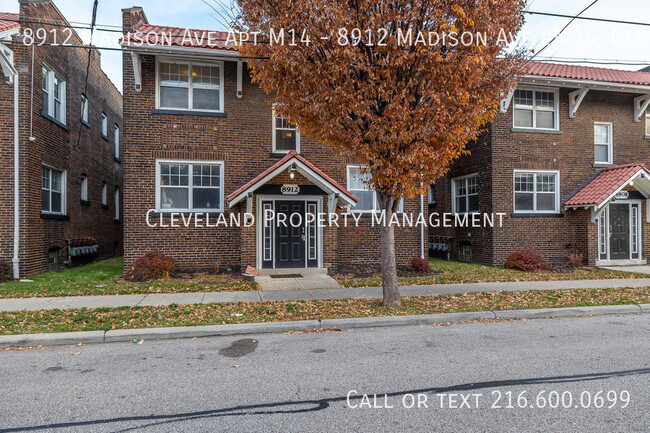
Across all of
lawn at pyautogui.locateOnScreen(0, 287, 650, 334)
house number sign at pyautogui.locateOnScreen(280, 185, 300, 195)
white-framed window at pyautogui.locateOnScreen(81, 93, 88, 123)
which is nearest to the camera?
lawn at pyautogui.locateOnScreen(0, 287, 650, 334)

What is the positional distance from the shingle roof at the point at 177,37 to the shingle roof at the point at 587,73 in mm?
10568

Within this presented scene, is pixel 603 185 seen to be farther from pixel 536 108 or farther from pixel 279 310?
pixel 279 310

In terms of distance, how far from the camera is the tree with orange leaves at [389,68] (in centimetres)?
708

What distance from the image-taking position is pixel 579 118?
596 inches

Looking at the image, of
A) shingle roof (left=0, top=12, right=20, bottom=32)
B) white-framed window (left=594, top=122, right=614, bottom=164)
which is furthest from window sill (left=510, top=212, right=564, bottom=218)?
shingle roof (left=0, top=12, right=20, bottom=32)

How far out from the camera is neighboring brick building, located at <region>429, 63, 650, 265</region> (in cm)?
1446

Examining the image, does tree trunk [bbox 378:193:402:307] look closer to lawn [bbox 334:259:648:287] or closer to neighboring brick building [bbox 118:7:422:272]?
lawn [bbox 334:259:648:287]

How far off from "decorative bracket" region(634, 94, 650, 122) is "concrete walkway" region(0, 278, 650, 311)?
774 centimetres

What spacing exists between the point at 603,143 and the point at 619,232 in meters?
3.46

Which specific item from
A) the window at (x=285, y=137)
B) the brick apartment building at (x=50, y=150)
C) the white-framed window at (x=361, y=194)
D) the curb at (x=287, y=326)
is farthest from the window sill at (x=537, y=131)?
the brick apartment building at (x=50, y=150)

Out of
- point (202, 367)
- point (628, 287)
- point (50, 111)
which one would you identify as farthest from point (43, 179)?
point (628, 287)

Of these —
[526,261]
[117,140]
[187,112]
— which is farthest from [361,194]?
[117,140]

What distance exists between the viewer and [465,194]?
53.9ft

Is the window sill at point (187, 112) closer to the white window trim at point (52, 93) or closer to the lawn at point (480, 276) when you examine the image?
the white window trim at point (52, 93)
